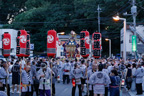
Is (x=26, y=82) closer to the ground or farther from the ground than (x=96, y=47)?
closer to the ground

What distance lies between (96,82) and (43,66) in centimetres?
250

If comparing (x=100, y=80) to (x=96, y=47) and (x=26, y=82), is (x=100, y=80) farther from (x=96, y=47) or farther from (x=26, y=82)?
(x=96, y=47)

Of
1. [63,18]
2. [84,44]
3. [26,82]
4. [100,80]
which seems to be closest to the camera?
[100,80]

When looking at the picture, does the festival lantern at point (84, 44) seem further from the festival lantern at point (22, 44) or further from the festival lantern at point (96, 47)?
the festival lantern at point (22, 44)

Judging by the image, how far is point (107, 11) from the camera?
53594 millimetres

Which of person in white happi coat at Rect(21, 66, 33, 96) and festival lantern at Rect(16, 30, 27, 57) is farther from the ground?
festival lantern at Rect(16, 30, 27, 57)

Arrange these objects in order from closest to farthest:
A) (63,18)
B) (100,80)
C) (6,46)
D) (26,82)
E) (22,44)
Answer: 1. (100,80)
2. (26,82)
3. (6,46)
4. (22,44)
5. (63,18)

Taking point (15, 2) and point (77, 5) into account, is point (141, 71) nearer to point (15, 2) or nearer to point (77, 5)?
point (77, 5)

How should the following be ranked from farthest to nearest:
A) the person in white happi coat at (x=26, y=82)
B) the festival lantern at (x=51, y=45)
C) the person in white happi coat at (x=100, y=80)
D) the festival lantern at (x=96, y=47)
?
the festival lantern at (x=96, y=47) → the festival lantern at (x=51, y=45) → the person in white happi coat at (x=26, y=82) → the person in white happi coat at (x=100, y=80)

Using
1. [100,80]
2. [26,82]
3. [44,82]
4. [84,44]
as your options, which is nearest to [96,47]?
[84,44]

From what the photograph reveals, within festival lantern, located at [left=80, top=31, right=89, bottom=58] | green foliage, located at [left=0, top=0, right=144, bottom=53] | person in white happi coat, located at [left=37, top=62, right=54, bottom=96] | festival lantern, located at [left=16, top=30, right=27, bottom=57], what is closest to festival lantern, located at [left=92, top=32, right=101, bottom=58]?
festival lantern, located at [left=80, top=31, right=89, bottom=58]

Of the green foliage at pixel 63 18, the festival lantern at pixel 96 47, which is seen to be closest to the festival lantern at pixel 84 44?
the festival lantern at pixel 96 47

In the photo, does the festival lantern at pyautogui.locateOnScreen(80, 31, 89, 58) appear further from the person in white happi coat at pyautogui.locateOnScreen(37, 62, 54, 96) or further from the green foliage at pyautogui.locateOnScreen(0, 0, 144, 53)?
the green foliage at pyautogui.locateOnScreen(0, 0, 144, 53)

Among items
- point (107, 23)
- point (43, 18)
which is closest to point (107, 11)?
point (107, 23)
